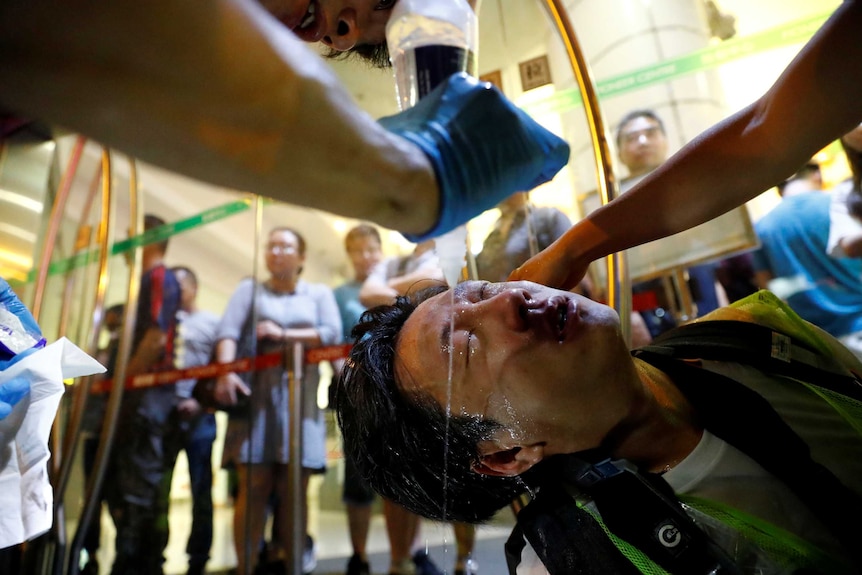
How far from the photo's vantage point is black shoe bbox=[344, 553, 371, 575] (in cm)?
213

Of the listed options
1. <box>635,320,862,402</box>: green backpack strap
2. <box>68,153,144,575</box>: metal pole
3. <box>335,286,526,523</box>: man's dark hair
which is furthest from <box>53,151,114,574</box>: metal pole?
<box>635,320,862,402</box>: green backpack strap

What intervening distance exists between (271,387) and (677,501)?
78.0 inches

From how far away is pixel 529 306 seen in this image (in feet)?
3.10

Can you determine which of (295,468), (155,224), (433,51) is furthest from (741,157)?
(155,224)

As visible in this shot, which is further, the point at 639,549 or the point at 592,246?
the point at 592,246

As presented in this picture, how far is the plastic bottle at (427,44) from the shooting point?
2.45ft

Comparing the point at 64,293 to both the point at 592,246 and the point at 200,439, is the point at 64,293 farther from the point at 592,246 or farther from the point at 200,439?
the point at 592,246

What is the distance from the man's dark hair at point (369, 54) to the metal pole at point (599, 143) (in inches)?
18.3

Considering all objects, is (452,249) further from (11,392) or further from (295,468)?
(295,468)

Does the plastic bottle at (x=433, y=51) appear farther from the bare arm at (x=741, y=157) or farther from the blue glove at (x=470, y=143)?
the bare arm at (x=741, y=157)

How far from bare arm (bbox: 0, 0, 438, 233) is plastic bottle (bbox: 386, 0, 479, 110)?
37 cm

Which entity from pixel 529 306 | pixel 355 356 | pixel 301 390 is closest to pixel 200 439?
pixel 301 390

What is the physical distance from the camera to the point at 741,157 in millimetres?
823

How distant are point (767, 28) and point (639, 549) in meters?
1.96
